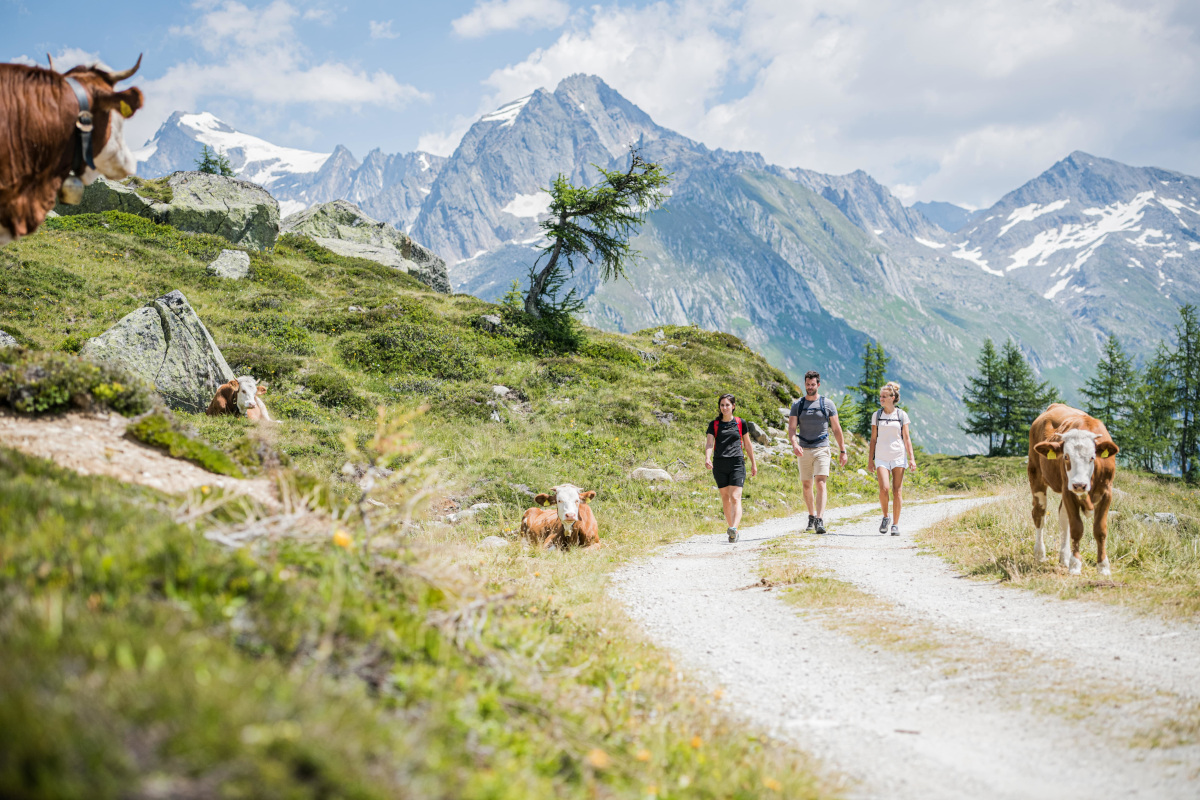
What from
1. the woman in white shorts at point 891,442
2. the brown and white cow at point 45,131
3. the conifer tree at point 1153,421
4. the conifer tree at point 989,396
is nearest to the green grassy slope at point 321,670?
the brown and white cow at point 45,131

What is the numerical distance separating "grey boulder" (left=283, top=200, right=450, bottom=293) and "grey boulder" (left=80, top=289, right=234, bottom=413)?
2337 cm

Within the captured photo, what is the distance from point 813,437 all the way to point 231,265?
26965 mm

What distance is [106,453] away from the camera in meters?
5.10

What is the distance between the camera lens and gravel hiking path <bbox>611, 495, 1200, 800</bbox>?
3.37m

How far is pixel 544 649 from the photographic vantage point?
13.9 feet

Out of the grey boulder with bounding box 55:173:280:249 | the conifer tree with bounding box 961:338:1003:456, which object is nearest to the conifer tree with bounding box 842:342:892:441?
the conifer tree with bounding box 961:338:1003:456

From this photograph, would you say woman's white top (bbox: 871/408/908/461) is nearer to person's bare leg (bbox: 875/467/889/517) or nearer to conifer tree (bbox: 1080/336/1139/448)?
person's bare leg (bbox: 875/467/889/517)

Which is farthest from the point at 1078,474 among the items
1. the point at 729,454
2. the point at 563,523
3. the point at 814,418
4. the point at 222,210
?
the point at 222,210

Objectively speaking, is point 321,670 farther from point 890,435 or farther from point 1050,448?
point 890,435

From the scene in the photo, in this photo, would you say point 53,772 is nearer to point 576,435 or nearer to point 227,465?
point 227,465

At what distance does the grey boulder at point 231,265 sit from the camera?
2656 cm

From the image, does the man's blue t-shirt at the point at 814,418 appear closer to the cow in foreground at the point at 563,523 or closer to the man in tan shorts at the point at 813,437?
the man in tan shorts at the point at 813,437

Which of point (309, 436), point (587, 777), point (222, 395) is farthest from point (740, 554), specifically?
point (222, 395)

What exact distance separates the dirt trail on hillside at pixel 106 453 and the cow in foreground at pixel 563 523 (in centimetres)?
529
